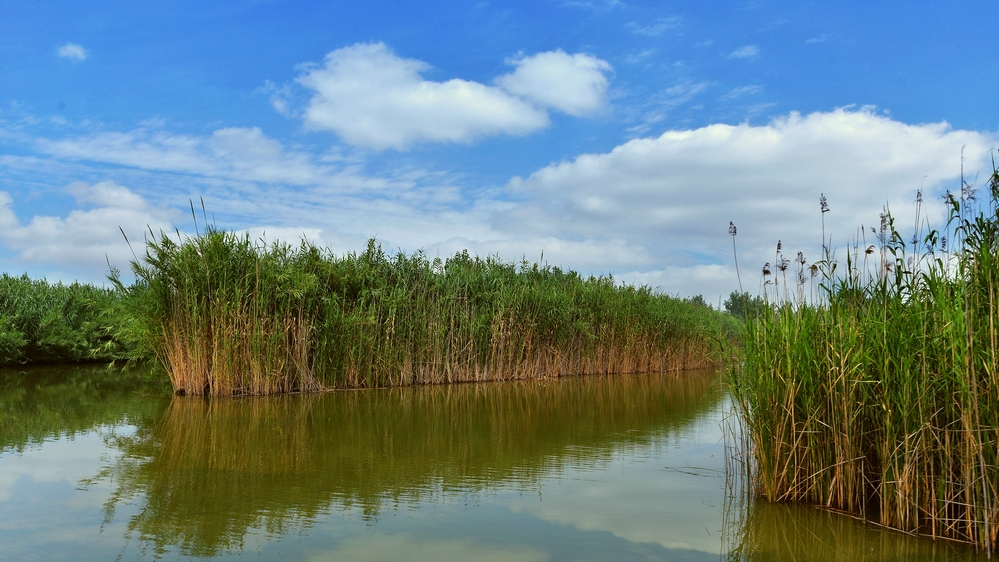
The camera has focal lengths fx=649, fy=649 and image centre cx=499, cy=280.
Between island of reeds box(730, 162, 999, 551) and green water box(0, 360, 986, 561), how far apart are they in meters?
0.25

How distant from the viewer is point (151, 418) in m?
8.76

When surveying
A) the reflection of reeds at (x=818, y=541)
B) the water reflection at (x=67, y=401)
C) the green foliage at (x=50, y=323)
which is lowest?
the reflection of reeds at (x=818, y=541)

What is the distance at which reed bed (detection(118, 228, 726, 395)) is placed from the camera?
10.6 meters

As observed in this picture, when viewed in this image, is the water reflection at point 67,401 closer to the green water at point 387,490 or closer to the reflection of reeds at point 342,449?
the green water at point 387,490

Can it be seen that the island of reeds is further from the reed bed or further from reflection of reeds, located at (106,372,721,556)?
the reed bed

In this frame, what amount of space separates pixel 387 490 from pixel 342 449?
1.78m

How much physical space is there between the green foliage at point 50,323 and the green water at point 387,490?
23.4ft

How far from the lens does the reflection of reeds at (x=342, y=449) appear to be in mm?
4641

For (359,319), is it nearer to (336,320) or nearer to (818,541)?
(336,320)

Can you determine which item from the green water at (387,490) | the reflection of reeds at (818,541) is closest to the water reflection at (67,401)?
the green water at (387,490)

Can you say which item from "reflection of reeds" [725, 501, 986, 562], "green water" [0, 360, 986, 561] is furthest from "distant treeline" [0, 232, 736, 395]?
"reflection of reeds" [725, 501, 986, 562]

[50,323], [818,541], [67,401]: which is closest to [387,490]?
[818,541]

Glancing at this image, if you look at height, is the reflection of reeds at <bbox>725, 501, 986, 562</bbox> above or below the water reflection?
below

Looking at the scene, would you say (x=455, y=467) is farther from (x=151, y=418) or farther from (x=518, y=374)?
(x=518, y=374)
